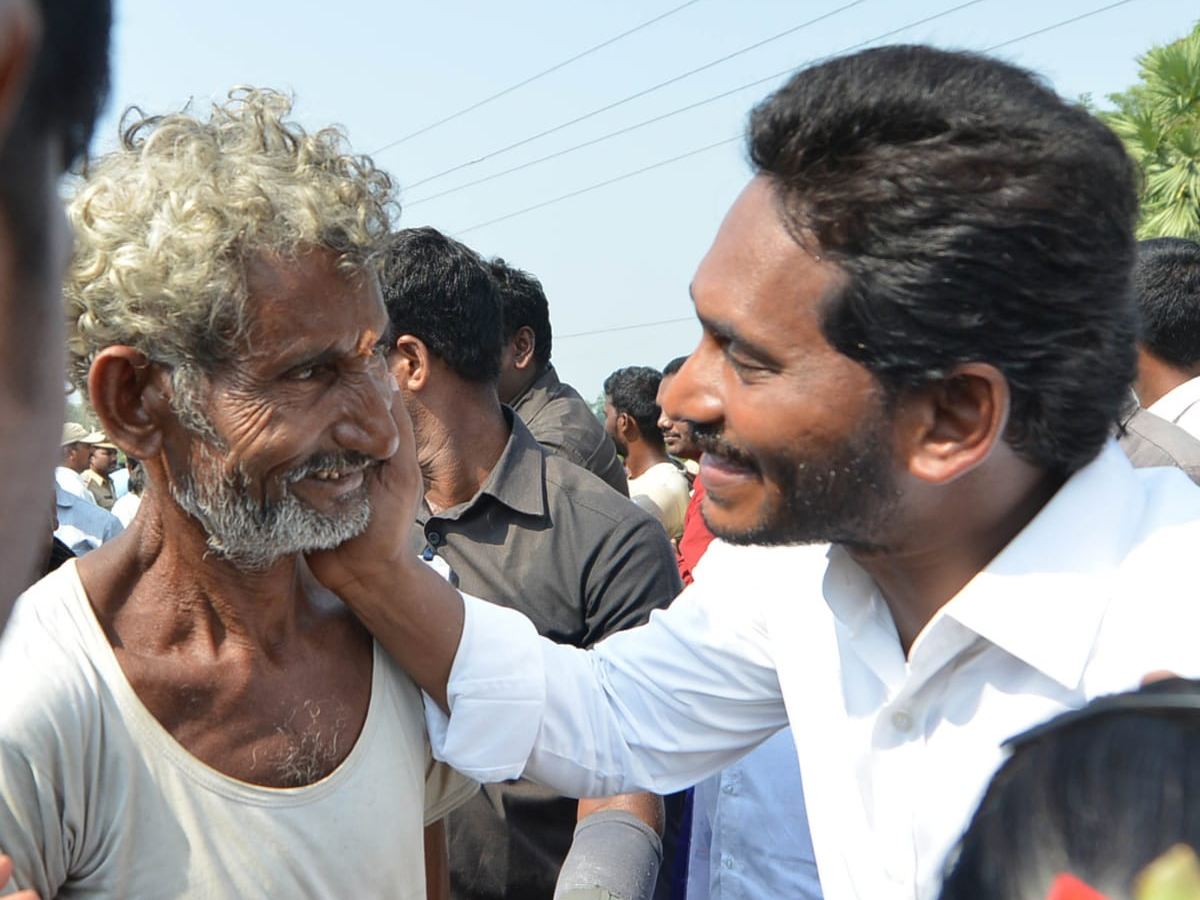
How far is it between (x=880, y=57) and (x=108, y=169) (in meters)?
1.28

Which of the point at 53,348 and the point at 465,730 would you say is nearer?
the point at 53,348

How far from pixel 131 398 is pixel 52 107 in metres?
1.55

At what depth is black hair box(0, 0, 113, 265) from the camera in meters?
0.67

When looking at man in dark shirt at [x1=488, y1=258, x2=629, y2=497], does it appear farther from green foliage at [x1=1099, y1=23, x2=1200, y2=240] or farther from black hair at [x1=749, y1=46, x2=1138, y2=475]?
green foliage at [x1=1099, y1=23, x2=1200, y2=240]

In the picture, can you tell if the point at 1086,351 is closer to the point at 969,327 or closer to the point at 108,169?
the point at 969,327

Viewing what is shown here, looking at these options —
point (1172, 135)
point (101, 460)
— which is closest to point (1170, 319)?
point (101, 460)

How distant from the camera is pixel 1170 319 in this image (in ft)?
16.0

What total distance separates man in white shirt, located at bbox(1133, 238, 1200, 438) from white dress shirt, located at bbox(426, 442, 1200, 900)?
2.96 meters

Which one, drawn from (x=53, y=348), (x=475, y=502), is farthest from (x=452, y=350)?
(x=53, y=348)

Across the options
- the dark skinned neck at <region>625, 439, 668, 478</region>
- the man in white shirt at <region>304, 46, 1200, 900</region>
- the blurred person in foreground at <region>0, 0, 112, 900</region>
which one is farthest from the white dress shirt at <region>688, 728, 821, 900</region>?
the dark skinned neck at <region>625, 439, 668, 478</region>

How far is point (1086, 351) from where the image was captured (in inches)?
80.4

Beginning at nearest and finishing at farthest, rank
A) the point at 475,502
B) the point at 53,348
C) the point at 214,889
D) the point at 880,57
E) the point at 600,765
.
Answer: the point at 53,348, the point at 214,889, the point at 880,57, the point at 600,765, the point at 475,502

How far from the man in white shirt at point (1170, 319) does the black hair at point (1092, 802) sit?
14.4ft

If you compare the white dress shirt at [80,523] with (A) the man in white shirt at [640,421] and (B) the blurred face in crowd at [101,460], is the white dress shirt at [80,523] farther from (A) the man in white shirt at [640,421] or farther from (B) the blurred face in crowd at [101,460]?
(B) the blurred face in crowd at [101,460]
